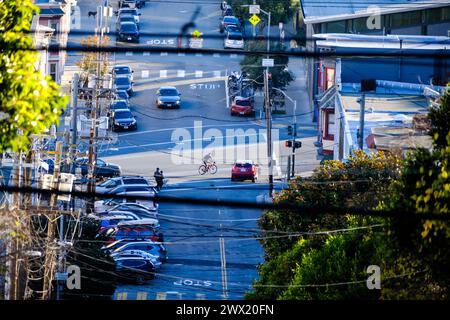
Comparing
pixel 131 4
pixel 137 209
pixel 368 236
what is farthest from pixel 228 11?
pixel 368 236

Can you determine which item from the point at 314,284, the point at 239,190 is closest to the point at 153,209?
the point at 239,190

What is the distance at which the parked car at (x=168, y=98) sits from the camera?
5756 cm

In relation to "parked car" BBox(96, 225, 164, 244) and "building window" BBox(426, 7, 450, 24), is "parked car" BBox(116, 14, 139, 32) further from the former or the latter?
"parked car" BBox(96, 225, 164, 244)

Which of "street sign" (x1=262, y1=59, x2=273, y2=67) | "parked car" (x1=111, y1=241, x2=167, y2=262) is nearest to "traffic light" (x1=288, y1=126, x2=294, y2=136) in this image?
"street sign" (x1=262, y1=59, x2=273, y2=67)

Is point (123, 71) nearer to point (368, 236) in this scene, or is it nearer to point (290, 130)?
point (290, 130)

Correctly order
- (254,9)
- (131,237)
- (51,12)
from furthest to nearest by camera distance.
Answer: (254,9), (51,12), (131,237)

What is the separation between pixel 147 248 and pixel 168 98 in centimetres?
1904

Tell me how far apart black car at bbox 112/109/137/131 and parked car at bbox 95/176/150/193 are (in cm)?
656

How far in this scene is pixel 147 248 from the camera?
39.3 meters

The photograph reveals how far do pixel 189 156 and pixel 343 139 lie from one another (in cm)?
662

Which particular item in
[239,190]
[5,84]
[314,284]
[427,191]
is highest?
[5,84]
